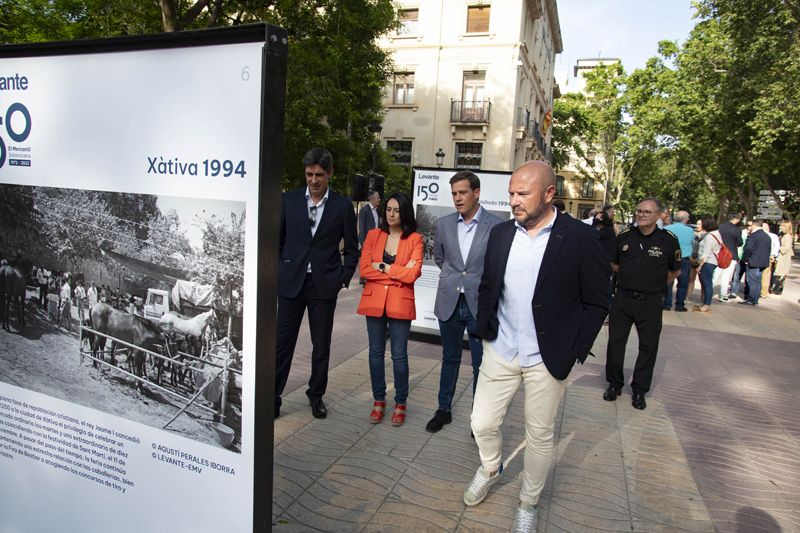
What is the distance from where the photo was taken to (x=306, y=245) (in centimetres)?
393

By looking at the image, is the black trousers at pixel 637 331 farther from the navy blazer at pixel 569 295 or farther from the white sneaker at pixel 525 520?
the white sneaker at pixel 525 520

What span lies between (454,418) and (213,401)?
3154mm

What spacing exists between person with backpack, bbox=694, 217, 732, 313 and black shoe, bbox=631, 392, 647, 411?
24.6 ft

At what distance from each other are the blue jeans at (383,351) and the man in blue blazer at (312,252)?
41 centimetres

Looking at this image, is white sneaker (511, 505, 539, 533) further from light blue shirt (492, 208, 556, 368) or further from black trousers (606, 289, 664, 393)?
black trousers (606, 289, 664, 393)

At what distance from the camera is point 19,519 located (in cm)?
211

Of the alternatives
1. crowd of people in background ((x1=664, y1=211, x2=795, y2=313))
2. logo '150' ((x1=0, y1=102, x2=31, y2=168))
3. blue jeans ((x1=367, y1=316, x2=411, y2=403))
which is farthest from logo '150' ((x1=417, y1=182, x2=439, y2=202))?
crowd of people in background ((x1=664, y1=211, x2=795, y2=313))

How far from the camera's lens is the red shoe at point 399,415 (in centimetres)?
423

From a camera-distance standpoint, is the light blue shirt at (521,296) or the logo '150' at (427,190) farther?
the logo '150' at (427,190)

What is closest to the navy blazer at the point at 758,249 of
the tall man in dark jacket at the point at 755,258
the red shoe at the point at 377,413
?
the tall man in dark jacket at the point at 755,258

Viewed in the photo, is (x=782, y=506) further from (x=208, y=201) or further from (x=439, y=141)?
(x=439, y=141)

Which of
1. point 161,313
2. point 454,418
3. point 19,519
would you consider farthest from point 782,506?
point 19,519

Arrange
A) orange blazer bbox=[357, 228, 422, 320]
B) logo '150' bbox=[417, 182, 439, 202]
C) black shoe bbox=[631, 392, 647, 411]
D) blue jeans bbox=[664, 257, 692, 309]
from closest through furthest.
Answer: orange blazer bbox=[357, 228, 422, 320]
black shoe bbox=[631, 392, 647, 411]
logo '150' bbox=[417, 182, 439, 202]
blue jeans bbox=[664, 257, 692, 309]

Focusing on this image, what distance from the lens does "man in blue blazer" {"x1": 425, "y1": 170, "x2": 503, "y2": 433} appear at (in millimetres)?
4062
